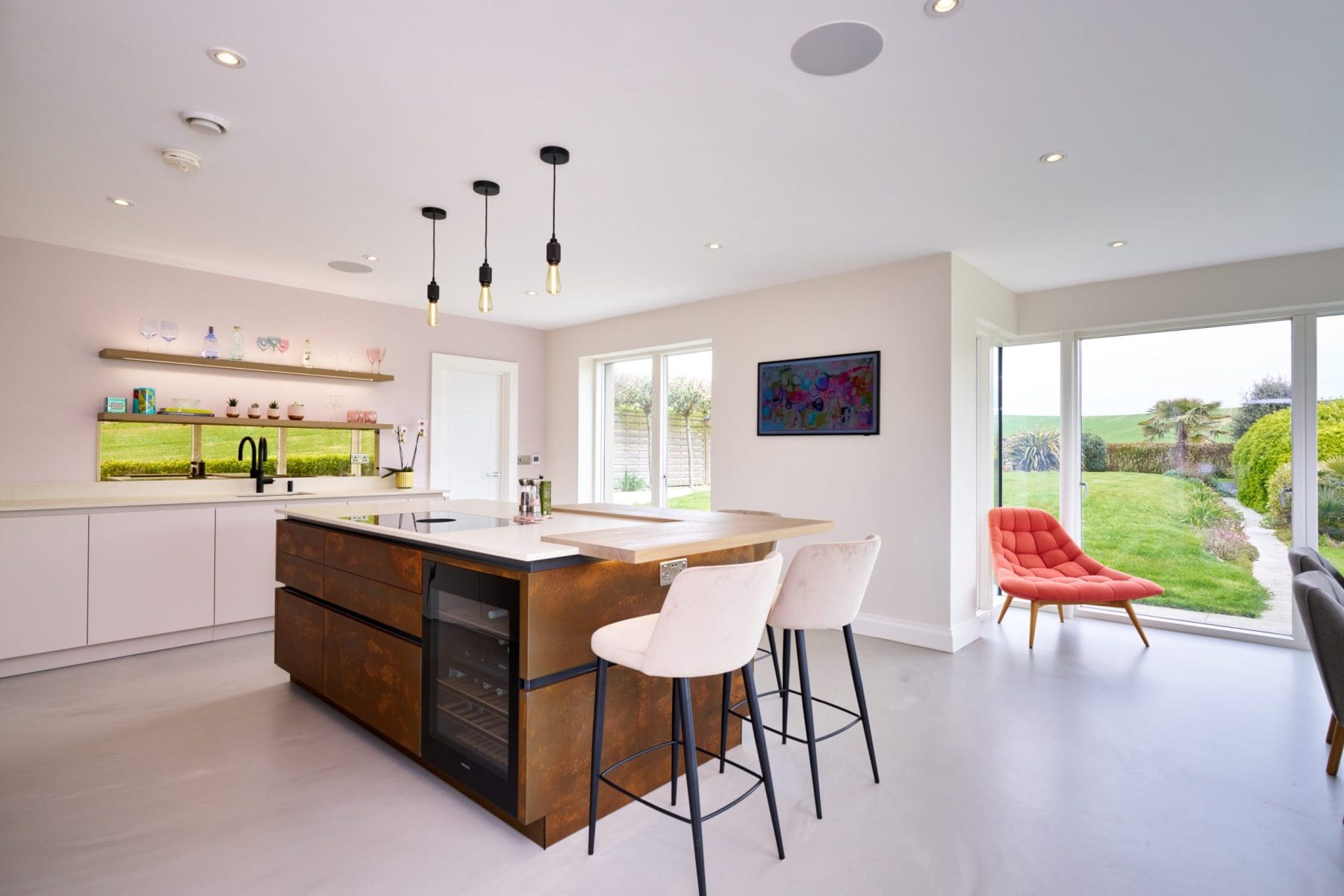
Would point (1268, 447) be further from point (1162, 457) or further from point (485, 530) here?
point (485, 530)

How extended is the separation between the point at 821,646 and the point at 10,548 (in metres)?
4.56

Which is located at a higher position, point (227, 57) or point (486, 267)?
point (227, 57)

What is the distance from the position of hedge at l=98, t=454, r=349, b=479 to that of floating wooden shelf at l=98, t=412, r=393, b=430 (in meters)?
0.25

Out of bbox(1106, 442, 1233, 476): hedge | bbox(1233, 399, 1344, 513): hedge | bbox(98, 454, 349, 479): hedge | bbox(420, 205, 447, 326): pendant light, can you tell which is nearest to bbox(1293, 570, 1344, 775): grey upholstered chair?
bbox(1233, 399, 1344, 513): hedge

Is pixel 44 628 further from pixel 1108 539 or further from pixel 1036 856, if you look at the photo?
pixel 1108 539

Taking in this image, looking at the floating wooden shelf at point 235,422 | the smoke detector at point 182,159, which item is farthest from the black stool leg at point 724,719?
the floating wooden shelf at point 235,422

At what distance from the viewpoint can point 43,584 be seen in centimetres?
356

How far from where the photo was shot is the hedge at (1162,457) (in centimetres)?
454

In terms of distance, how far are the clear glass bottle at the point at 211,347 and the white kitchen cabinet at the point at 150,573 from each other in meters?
1.24

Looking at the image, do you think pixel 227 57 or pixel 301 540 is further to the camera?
pixel 301 540

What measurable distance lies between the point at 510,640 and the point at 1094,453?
4.82m

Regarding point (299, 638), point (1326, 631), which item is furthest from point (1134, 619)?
point (299, 638)

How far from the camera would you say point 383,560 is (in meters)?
2.57

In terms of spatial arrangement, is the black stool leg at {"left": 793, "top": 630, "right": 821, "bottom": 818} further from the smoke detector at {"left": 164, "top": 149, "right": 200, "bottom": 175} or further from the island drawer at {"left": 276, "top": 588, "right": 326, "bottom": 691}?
the smoke detector at {"left": 164, "top": 149, "right": 200, "bottom": 175}
